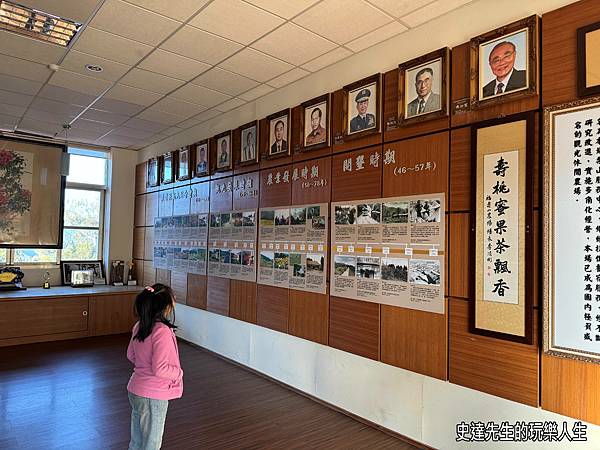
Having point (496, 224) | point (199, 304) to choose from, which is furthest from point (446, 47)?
point (199, 304)

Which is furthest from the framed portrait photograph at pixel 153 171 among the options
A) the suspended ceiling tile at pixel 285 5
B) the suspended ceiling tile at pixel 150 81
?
the suspended ceiling tile at pixel 285 5

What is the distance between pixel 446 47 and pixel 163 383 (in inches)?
135

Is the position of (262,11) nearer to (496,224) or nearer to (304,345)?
(496,224)

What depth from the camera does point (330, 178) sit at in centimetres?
459

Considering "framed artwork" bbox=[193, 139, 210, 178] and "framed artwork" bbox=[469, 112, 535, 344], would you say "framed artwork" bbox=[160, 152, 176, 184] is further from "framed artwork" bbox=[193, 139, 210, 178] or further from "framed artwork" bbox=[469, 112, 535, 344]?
"framed artwork" bbox=[469, 112, 535, 344]

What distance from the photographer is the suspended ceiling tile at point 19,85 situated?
526 centimetres

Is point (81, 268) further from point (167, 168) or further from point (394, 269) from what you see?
point (394, 269)

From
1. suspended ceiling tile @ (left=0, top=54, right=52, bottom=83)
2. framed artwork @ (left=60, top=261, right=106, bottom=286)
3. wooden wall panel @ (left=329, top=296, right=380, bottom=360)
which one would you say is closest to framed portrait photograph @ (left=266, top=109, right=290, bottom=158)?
wooden wall panel @ (left=329, top=296, right=380, bottom=360)

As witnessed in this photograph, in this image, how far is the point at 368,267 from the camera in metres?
4.07

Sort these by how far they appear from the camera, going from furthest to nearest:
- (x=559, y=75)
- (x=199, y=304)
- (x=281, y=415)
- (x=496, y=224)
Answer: (x=199, y=304), (x=281, y=415), (x=496, y=224), (x=559, y=75)

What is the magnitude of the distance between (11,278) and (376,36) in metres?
7.39

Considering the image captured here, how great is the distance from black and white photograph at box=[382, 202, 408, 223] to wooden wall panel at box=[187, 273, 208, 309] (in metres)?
3.70

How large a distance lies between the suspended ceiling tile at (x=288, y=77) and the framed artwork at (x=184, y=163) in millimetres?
2480

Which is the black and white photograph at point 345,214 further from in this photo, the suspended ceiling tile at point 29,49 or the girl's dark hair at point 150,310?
the suspended ceiling tile at point 29,49
